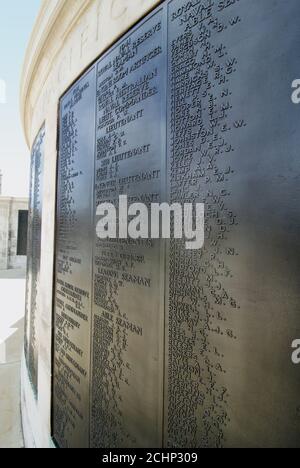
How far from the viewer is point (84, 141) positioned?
2.85 metres

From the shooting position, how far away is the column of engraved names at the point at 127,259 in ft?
6.07

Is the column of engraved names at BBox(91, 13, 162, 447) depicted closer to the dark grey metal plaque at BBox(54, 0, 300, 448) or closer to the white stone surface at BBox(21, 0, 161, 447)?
the dark grey metal plaque at BBox(54, 0, 300, 448)

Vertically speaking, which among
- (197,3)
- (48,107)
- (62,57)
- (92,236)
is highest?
(62,57)

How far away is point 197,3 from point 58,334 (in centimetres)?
329

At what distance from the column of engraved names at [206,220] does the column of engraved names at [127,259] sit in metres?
0.17

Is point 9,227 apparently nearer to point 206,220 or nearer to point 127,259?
point 127,259

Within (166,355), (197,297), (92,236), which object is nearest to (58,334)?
(92,236)

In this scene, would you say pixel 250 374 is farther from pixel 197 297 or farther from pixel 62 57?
pixel 62 57

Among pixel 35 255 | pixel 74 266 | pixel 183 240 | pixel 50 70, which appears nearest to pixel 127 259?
pixel 183 240

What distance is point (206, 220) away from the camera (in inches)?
58.1

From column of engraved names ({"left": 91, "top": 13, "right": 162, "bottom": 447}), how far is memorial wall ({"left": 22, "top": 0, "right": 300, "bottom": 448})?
0.01 metres

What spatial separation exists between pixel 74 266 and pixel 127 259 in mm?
1089

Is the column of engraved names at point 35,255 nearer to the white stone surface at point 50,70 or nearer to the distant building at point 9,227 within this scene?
the white stone surface at point 50,70

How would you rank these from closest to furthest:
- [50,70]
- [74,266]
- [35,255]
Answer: [74,266]
[50,70]
[35,255]
